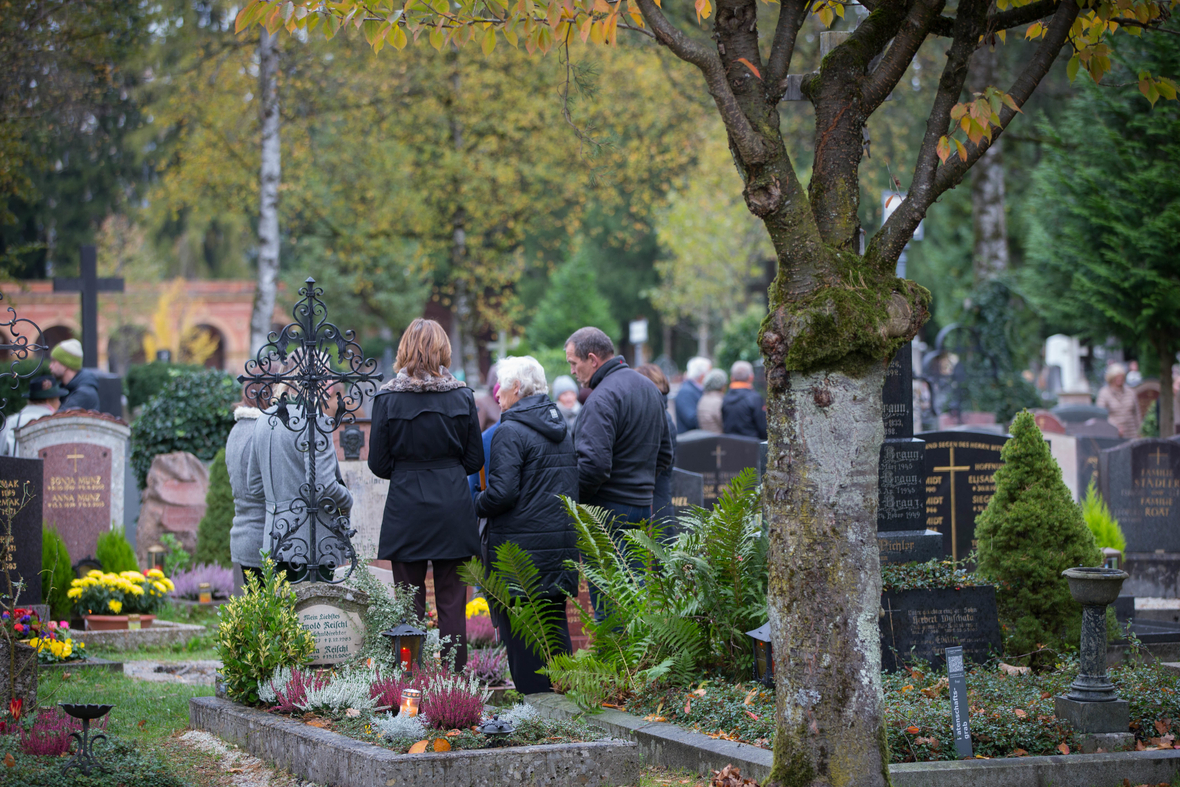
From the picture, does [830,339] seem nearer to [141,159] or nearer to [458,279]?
[458,279]

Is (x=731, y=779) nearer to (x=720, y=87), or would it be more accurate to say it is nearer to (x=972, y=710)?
(x=972, y=710)

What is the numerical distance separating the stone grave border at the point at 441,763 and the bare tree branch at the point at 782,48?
9.44 ft

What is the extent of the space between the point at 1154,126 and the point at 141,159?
29.6m

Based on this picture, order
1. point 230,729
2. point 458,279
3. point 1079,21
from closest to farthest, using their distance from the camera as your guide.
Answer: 1. point 1079,21
2. point 230,729
3. point 458,279

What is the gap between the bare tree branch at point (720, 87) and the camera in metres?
4.27

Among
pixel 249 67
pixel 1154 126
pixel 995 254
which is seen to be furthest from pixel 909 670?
pixel 249 67

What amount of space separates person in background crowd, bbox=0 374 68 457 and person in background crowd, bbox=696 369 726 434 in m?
7.26

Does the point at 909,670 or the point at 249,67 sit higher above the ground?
the point at 249,67

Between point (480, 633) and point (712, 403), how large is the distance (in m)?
6.83

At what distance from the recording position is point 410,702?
5.04 metres

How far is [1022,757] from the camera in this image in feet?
16.4

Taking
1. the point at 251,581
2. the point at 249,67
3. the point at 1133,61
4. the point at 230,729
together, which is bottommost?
the point at 230,729

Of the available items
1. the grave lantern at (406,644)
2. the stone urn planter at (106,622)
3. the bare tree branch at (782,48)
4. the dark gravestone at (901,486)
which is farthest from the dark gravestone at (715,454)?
the bare tree branch at (782,48)

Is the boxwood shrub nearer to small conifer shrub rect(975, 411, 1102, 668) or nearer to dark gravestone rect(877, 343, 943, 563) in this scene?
dark gravestone rect(877, 343, 943, 563)
